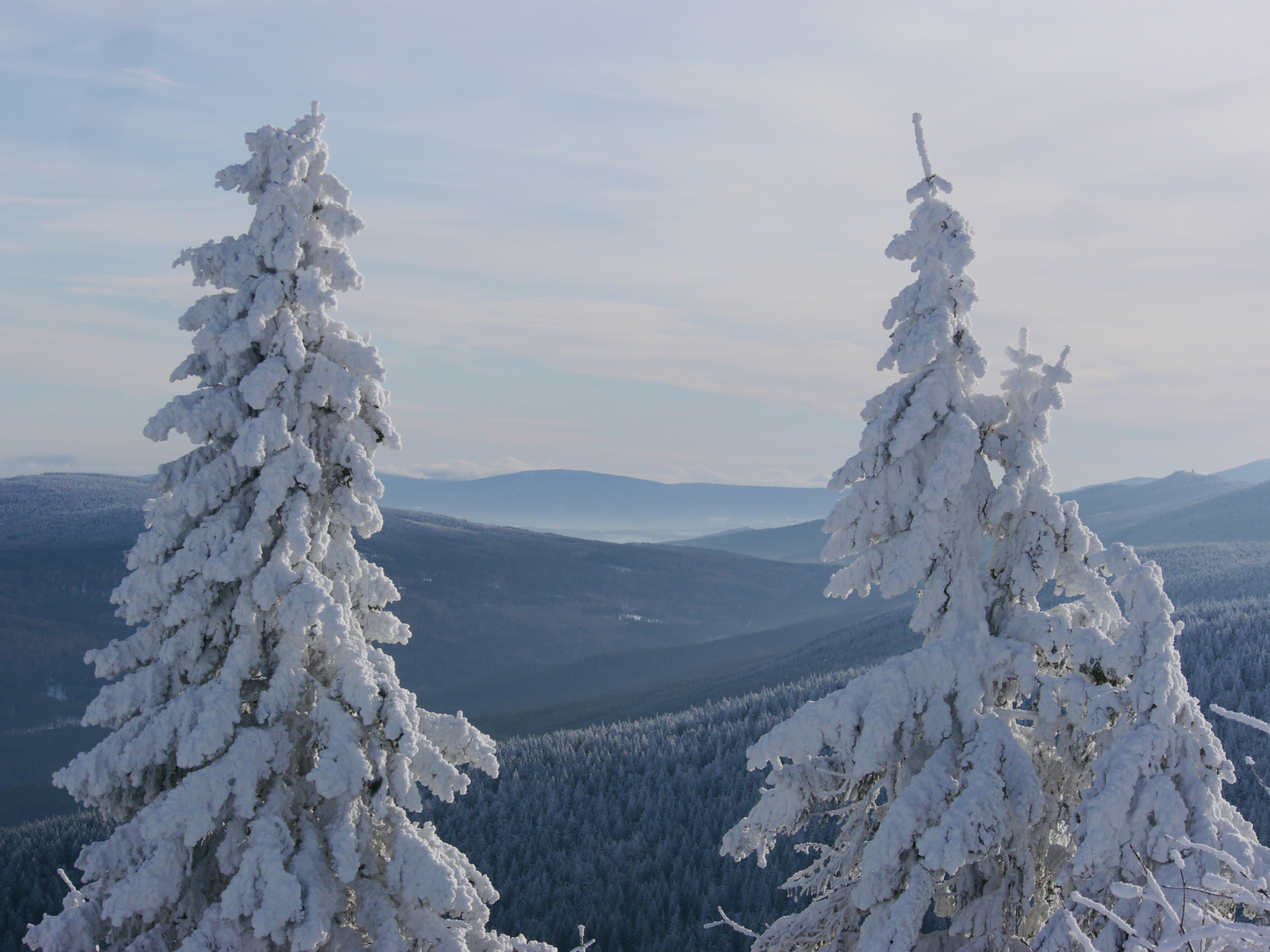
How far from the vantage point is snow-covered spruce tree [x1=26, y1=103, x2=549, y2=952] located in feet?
33.6

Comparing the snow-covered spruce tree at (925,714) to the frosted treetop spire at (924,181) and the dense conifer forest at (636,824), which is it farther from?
the dense conifer forest at (636,824)

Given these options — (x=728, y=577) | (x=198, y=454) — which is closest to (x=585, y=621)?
(x=728, y=577)

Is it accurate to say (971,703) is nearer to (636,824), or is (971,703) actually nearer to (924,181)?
(924,181)

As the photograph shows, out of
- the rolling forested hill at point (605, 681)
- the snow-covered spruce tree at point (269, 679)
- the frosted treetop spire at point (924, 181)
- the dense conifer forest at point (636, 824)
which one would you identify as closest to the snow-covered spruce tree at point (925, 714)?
the frosted treetop spire at point (924, 181)

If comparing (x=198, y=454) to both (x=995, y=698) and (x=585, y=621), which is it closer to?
(x=995, y=698)

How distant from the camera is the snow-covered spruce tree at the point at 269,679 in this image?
10.2 m

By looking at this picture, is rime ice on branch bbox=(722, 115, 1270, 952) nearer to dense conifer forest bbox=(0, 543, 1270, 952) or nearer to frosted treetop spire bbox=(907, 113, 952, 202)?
frosted treetop spire bbox=(907, 113, 952, 202)

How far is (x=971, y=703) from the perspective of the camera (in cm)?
1006

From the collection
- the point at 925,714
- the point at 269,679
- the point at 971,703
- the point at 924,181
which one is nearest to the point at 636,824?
the point at 269,679

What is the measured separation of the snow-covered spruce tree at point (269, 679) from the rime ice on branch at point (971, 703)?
14.2 feet

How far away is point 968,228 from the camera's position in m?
10.7

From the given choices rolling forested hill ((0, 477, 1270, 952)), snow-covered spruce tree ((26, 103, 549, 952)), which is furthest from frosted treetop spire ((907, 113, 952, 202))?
rolling forested hill ((0, 477, 1270, 952))

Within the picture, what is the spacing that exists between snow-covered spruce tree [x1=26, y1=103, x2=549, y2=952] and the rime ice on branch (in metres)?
4.33

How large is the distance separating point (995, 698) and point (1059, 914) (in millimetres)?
2835
